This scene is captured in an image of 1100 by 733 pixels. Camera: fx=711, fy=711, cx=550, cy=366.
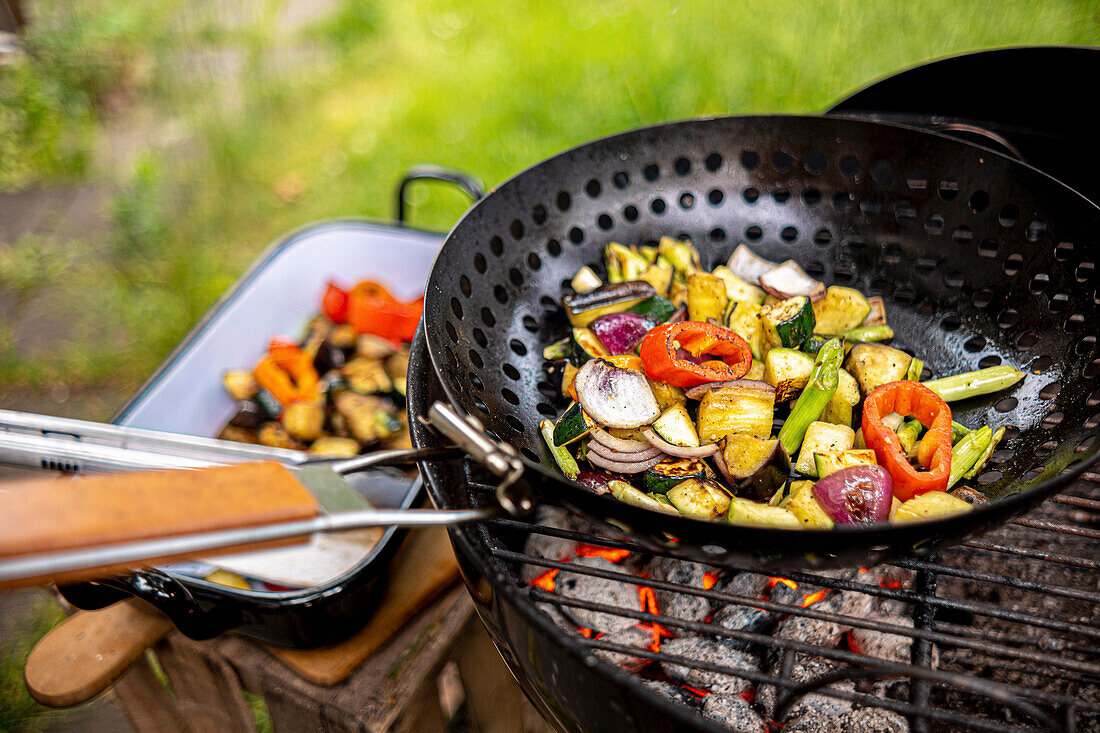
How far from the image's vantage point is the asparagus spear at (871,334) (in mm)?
1716

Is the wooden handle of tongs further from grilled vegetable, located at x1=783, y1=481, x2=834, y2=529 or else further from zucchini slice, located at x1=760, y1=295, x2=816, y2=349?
zucchini slice, located at x1=760, y1=295, x2=816, y2=349

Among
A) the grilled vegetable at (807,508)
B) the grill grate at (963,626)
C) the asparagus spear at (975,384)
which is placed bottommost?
the grill grate at (963,626)

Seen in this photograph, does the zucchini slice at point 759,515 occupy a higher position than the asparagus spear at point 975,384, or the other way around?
the asparagus spear at point 975,384

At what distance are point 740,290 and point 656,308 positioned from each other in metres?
0.23

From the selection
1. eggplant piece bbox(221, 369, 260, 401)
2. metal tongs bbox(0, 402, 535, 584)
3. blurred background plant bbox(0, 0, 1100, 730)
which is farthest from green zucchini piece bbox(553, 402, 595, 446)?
blurred background plant bbox(0, 0, 1100, 730)

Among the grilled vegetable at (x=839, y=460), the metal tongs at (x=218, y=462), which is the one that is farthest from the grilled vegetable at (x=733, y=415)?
the metal tongs at (x=218, y=462)

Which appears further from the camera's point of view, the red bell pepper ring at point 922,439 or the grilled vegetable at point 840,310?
the grilled vegetable at point 840,310

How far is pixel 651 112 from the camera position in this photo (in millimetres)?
4805

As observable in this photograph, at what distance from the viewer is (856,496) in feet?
4.24

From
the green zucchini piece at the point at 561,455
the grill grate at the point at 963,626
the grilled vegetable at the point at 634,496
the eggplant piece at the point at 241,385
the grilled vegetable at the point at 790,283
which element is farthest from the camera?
the eggplant piece at the point at 241,385

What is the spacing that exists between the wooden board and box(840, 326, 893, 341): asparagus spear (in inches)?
47.8

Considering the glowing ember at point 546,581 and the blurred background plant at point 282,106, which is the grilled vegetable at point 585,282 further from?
the blurred background plant at point 282,106

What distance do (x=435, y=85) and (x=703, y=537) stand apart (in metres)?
5.00

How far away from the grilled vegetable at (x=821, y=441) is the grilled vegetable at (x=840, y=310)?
35 centimetres
